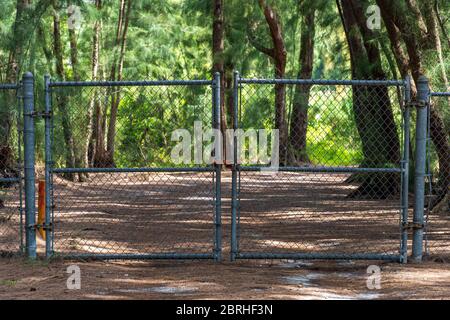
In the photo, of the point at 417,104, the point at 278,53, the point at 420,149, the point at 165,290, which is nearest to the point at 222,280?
the point at 165,290

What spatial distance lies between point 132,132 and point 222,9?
65.9ft

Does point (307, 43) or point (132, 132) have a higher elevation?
point (307, 43)

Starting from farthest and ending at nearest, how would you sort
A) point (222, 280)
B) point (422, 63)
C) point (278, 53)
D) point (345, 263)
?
1. point (278, 53)
2. point (422, 63)
3. point (345, 263)
4. point (222, 280)

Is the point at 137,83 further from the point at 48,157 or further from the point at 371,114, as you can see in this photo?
the point at 371,114

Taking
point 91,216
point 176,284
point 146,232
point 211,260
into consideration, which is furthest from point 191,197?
point 176,284

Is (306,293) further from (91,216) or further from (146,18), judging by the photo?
(146,18)

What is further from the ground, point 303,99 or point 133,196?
point 303,99

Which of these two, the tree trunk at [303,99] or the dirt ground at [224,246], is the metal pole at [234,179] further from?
the tree trunk at [303,99]

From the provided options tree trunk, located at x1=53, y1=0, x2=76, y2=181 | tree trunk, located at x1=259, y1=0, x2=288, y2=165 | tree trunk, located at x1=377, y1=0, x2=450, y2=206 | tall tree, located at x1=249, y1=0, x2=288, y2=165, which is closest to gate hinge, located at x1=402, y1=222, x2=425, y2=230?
tree trunk, located at x1=377, y1=0, x2=450, y2=206

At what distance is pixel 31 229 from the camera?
9578mm

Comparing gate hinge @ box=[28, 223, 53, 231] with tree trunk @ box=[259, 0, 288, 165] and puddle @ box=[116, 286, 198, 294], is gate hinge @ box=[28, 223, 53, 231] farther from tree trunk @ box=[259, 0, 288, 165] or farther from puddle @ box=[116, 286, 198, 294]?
tree trunk @ box=[259, 0, 288, 165]

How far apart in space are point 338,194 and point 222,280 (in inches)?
508

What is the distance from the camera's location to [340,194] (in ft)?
69.5

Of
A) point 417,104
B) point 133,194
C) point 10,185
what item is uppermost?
point 417,104
